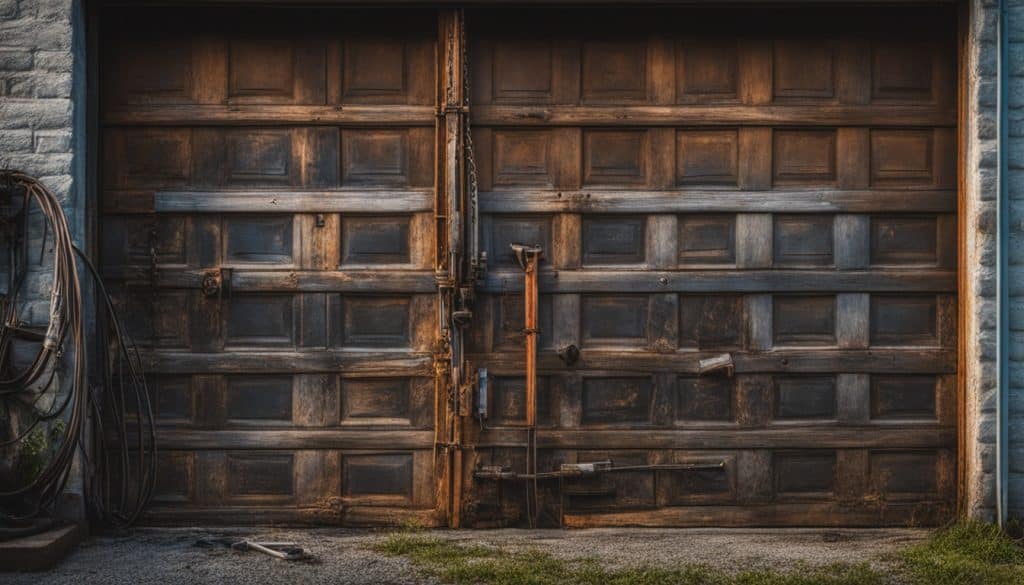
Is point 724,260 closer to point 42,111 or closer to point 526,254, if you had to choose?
point 526,254

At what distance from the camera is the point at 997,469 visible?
6.35m

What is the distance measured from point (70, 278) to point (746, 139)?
3.66m

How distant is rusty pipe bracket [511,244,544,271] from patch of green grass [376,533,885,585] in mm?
1578

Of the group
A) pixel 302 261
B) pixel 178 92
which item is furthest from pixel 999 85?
pixel 178 92

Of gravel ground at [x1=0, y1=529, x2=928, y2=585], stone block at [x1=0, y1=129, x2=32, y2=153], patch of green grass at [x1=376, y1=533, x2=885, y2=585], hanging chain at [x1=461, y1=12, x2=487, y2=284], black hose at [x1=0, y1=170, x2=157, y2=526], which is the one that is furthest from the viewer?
hanging chain at [x1=461, y1=12, x2=487, y2=284]

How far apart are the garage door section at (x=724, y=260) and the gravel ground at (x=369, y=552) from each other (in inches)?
9.5

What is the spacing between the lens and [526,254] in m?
6.59

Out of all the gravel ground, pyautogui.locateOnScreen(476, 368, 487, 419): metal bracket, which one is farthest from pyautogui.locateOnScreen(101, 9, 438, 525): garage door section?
the gravel ground

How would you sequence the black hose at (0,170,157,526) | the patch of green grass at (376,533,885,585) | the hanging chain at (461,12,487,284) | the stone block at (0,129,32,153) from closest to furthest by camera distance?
the patch of green grass at (376,533,885,585)
the black hose at (0,170,157,526)
the stone block at (0,129,32,153)
the hanging chain at (461,12,487,284)

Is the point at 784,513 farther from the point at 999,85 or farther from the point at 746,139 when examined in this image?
the point at 999,85

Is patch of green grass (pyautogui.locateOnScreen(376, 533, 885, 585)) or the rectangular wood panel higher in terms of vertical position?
the rectangular wood panel

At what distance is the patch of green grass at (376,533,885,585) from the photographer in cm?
543

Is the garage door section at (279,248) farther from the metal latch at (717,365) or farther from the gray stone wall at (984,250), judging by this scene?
the gray stone wall at (984,250)

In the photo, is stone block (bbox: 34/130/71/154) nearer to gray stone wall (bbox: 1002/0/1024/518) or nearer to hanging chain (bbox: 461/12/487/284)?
hanging chain (bbox: 461/12/487/284)
